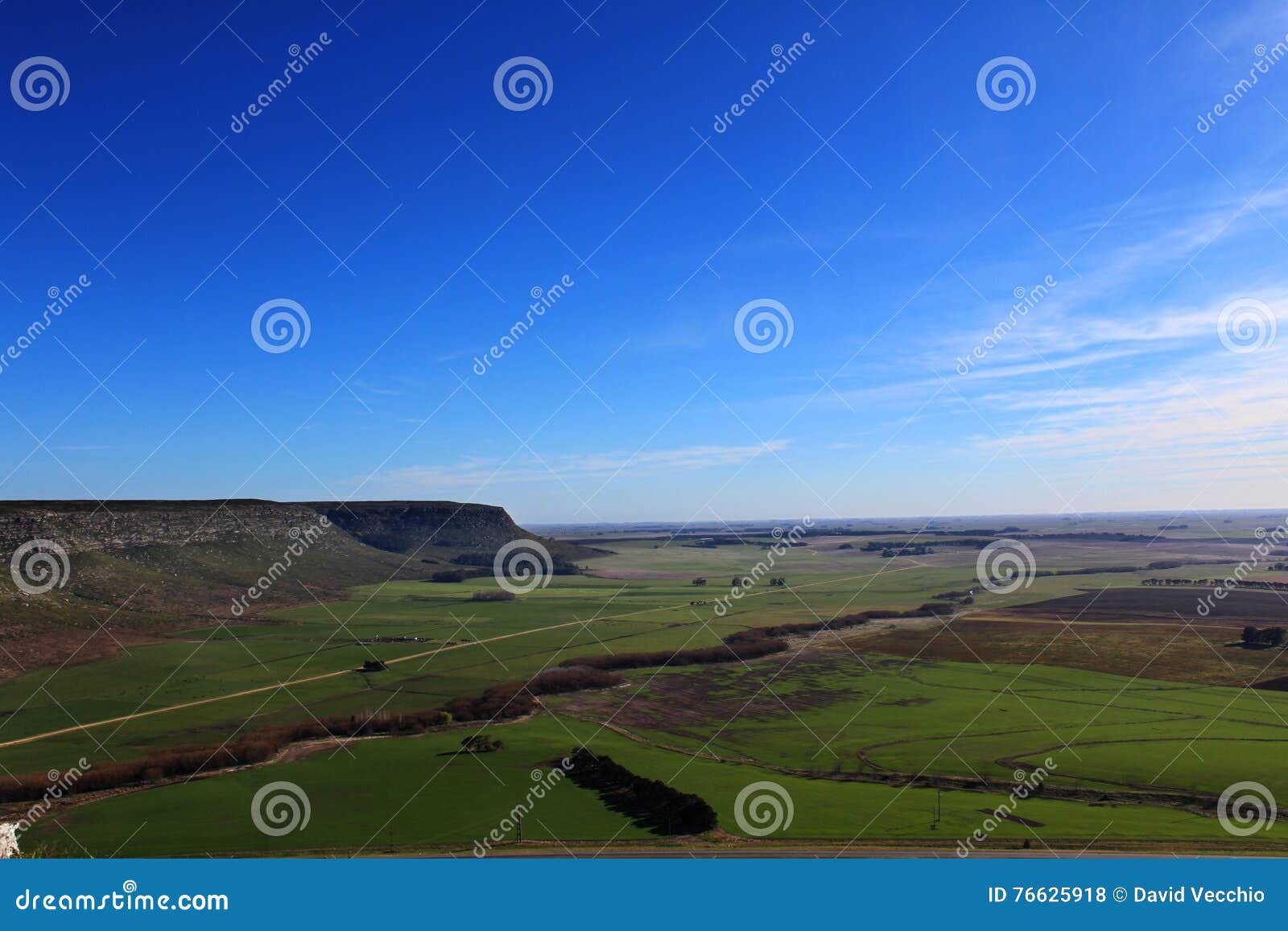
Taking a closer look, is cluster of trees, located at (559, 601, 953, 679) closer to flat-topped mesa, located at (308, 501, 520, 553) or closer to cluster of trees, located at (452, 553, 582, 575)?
cluster of trees, located at (452, 553, 582, 575)

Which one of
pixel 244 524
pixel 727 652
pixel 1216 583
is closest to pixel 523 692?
pixel 727 652

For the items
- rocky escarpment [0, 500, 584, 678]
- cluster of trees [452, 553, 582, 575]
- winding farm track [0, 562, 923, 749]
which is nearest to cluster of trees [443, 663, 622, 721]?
winding farm track [0, 562, 923, 749]

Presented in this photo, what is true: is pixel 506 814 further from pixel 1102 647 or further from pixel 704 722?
pixel 1102 647

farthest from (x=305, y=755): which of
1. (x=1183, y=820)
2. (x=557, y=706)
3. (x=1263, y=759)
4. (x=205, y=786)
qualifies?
(x=1263, y=759)

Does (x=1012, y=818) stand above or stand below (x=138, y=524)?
below

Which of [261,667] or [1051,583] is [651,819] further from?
[1051,583]

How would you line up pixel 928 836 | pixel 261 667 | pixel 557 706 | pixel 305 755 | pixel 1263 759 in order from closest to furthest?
pixel 928 836 < pixel 1263 759 < pixel 305 755 < pixel 557 706 < pixel 261 667
